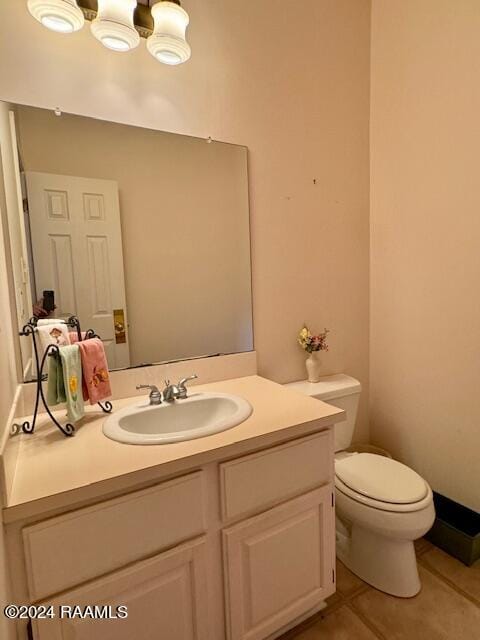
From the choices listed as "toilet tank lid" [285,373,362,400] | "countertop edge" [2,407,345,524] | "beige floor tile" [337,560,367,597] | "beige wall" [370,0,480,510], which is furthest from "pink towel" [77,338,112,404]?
"beige wall" [370,0,480,510]

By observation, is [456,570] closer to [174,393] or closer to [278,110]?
[174,393]

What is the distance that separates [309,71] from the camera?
5.55 feet

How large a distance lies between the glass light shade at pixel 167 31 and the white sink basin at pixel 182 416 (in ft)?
4.14

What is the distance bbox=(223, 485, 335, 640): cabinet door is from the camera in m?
1.02

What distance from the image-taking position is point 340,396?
166 centimetres

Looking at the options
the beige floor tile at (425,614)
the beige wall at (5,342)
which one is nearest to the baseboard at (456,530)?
the beige floor tile at (425,614)

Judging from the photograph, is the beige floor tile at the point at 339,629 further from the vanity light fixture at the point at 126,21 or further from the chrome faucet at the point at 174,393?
the vanity light fixture at the point at 126,21

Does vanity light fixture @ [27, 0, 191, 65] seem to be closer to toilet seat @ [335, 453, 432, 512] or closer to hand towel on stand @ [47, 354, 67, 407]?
hand towel on stand @ [47, 354, 67, 407]

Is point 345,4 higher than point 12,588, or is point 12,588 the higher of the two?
point 345,4

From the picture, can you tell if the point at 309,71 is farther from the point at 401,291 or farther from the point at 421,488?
the point at 421,488

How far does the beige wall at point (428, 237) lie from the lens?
59.8 inches

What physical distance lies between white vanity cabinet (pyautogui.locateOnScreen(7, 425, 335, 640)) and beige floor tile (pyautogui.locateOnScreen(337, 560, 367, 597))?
0.25 m

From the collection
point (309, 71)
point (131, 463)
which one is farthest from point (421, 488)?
point (309, 71)

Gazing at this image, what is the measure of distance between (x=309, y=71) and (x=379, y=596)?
2.34 meters
